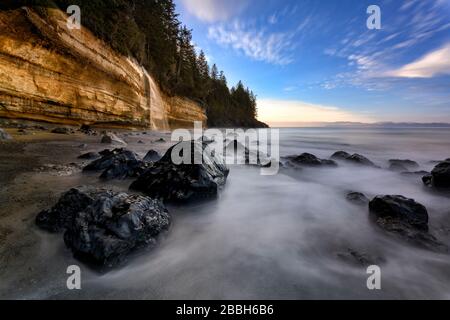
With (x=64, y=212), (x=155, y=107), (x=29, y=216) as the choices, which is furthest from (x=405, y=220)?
(x=155, y=107)

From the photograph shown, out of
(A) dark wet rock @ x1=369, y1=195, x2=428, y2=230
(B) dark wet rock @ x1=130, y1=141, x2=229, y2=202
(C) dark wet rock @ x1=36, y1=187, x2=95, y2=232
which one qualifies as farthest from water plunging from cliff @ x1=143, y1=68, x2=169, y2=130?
(A) dark wet rock @ x1=369, y1=195, x2=428, y2=230

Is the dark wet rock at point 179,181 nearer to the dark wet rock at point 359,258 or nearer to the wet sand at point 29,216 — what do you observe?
the wet sand at point 29,216

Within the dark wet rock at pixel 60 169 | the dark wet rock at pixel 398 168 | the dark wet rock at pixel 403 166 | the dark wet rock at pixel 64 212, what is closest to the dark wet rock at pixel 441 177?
the dark wet rock at pixel 398 168

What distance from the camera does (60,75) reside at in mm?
10734

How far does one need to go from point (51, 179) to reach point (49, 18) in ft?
33.1

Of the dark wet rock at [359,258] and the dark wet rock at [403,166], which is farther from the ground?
the dark wet rock at [403,166]

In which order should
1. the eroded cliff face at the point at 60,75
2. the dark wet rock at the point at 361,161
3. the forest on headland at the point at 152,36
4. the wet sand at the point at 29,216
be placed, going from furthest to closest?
the forest on headland at the point at 152,36 → the eroded cliff face at the point at 60,75 → the dark wet rock at the point at 361,161 → the wet sand at the point at 29,216

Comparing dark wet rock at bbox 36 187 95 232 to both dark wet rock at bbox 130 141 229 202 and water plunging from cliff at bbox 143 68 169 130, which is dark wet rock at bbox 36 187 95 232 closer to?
dark wet rock at bbox 130 141 229 202

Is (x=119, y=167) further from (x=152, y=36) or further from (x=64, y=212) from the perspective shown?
(x=152, y=36)

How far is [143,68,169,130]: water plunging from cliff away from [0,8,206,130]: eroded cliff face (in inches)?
94.3

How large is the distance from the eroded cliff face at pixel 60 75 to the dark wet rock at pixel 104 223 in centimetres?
986

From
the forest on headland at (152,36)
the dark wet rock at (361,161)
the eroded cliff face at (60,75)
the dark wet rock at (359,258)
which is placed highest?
the forest on headland at (152,36)

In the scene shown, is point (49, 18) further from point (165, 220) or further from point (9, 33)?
point (165, 220)

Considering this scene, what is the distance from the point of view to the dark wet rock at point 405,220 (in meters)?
2.47
